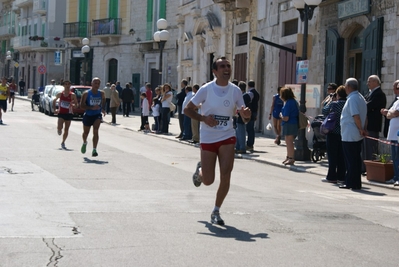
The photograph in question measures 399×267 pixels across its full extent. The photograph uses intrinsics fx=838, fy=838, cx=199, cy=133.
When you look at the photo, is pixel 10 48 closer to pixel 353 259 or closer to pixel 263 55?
pixel 263 55

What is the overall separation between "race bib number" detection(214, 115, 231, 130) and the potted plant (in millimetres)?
6074

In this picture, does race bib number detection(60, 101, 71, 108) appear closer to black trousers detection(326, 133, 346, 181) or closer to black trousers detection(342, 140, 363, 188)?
black trousers detection(326, 133, 346, 181)

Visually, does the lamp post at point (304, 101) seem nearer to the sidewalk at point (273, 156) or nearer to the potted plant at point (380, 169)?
the sidewalk at point (273, 156)

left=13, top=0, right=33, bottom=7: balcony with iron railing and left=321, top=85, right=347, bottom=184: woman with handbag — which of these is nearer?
left=321, top=85, right=347, bottom=184: woman with handbag

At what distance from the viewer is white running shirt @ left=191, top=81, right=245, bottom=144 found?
9070 millimetres

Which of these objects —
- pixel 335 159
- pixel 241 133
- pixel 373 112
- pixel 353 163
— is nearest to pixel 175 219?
pixel 353 163

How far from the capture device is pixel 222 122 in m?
9.07

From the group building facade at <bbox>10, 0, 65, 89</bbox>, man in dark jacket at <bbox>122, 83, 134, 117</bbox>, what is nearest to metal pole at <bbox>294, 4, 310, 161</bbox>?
man in dark jacket at <bbox>122, 83, 134, 117</bbox>

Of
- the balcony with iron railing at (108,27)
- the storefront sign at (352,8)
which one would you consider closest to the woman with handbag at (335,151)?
the storefront sign at (352,8)

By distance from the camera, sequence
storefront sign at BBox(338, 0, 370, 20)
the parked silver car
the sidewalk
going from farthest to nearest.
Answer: the parked silver car
storefront sign at BBox(338, 0, 370, 20)
the sidewalk

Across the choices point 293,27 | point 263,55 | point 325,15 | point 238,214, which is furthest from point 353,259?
point 263,55

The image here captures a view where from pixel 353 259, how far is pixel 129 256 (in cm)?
191

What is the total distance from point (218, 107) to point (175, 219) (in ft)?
4.24

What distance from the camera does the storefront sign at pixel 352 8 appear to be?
2031 cm
